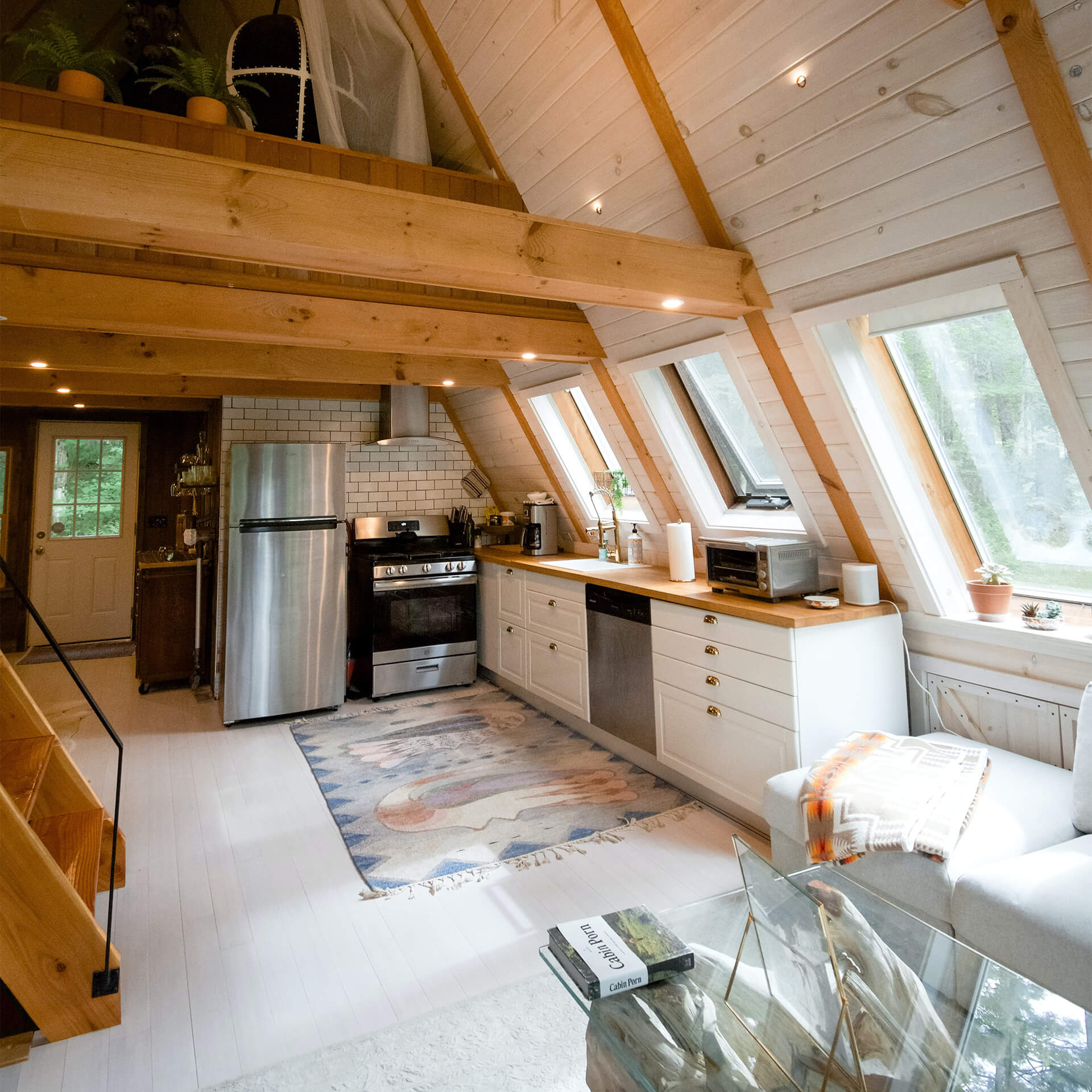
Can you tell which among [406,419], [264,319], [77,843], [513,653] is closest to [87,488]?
[406,419]

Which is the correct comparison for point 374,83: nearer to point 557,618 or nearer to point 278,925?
point 557,618

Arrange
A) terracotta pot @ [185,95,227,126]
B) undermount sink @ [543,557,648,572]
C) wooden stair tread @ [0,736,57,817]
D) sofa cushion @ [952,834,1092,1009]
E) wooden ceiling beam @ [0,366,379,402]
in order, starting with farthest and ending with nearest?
wooden ceiling beam @ [0,366,379,402], undermount sink @ [543,557,648,572], terracotta pot @ [185,95,227,126], wooden stair tread @ [0,736,57,817], sofa cushion @ [952,834,1092,1009]

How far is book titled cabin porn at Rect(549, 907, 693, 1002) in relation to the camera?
4.26ft

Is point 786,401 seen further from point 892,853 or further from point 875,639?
point 892,853

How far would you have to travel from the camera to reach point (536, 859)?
9.05ft

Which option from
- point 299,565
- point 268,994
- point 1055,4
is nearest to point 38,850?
point 268,994

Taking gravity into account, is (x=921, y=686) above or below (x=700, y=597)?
below

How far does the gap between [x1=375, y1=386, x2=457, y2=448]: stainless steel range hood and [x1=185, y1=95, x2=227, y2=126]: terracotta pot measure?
2207mm

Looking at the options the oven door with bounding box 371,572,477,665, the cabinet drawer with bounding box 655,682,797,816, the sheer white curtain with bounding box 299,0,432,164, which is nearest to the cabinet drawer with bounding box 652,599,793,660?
the cabinet drawer with bounding box 655,682,797,816

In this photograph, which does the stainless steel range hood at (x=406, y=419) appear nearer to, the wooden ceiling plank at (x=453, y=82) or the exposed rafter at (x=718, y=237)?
the wooden ceiling plank at (x=453, y=82)

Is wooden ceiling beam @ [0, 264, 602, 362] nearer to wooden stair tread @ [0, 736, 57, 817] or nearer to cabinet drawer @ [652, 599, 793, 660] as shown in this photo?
cabinet drawer @ [652, 599, 793, 660]

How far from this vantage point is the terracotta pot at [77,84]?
2871 millimetres

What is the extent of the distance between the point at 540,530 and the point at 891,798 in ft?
10.5

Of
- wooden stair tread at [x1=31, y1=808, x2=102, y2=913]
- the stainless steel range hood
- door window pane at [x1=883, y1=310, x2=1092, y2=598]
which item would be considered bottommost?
wooden stair tread at [x1=31, y1=808, x2=102, y2=913]
